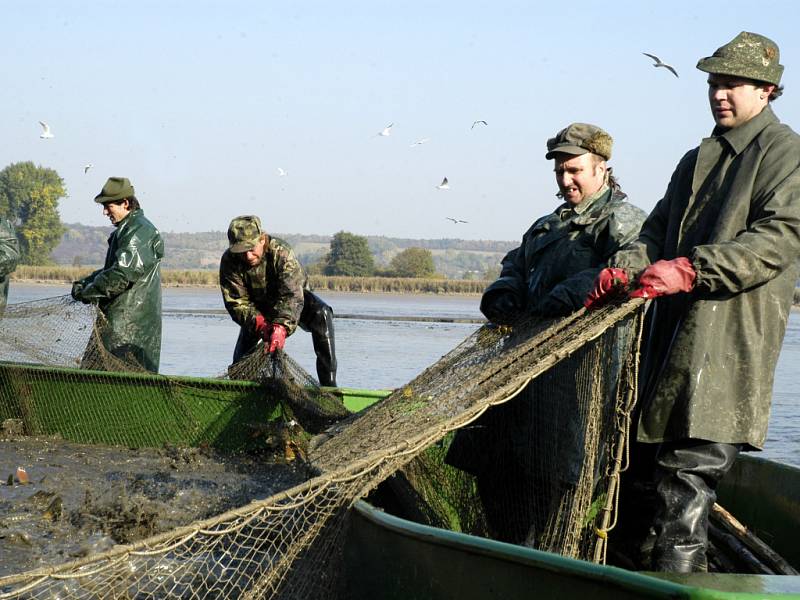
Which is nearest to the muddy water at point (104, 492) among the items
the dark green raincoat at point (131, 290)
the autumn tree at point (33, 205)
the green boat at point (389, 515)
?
the green boat at point (389, 515)

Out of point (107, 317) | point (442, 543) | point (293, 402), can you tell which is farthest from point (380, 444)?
point (107, 317)

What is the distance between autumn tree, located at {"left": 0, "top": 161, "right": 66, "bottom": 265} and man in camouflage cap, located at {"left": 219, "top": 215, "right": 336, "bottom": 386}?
78.9 meters

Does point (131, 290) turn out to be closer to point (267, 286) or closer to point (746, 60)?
point (267, 286)

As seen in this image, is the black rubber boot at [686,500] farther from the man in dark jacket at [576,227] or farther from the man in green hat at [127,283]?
the man in green hat at [127,283]

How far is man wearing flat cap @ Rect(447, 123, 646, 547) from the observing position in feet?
17.6

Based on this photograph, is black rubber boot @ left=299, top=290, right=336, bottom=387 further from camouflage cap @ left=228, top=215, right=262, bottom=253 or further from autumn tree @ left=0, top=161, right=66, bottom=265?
autumn tree @ left=0, top=161, right=66, bottom=265

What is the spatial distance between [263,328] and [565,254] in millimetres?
3696

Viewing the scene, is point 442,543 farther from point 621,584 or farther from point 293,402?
point 293,402

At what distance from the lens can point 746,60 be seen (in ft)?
14.7

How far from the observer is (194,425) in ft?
30.2

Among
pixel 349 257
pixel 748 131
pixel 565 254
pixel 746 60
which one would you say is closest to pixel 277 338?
pixel 565 254

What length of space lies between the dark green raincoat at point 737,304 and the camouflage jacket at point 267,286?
4624 millimetres

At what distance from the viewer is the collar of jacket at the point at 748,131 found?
4590 millimetres

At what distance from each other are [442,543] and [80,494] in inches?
180
